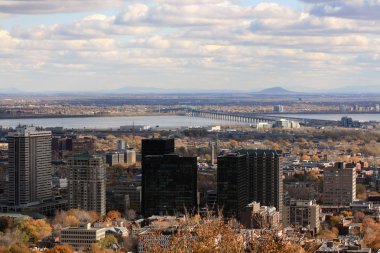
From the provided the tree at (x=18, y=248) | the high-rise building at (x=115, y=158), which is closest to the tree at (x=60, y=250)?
the tree at (x=18, y=248)

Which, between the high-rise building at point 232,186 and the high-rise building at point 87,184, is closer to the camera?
the high-rise building at point 232,186

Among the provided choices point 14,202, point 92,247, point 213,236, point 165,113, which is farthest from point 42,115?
point 213,236

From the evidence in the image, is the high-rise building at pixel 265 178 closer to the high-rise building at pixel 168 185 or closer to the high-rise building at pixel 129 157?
the high-rise building at pixel 168 185

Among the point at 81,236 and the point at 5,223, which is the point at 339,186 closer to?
the point at 5,223

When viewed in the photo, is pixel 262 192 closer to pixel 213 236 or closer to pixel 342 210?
pixel 342 210

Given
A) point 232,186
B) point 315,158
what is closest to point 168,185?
point 232,186

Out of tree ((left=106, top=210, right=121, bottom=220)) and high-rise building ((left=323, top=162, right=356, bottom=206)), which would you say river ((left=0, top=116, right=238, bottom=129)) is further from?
tree ((left=106, top=210, right=121, bottom=220))
